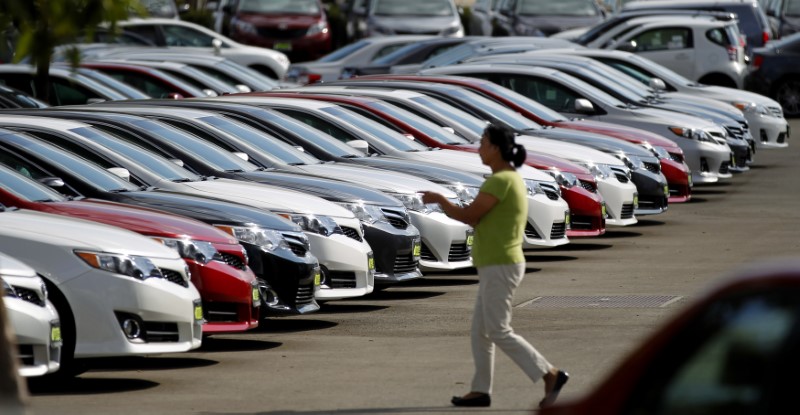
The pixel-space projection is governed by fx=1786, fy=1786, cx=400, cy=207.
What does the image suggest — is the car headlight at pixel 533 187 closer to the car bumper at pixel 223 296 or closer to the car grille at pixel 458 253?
the car grille at pixel 458 253

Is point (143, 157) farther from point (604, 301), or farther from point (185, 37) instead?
point (185, 37)

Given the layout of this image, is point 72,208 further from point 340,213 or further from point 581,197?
point 581,197

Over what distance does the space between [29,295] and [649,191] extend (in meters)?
9.97

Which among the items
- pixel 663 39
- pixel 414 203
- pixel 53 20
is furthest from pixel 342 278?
pixel 663 39

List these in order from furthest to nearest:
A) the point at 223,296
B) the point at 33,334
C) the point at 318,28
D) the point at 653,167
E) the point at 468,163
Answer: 1. the point at 318,28
2. the point at 653,167
3. the point at 468,163
4. the point at 223,296
5. the point at 33,334

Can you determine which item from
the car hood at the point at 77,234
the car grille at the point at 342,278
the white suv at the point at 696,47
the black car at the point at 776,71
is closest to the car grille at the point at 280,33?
the white suv at the point at 696,47

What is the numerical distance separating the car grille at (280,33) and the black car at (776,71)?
32.8 feet

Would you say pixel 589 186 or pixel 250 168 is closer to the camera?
pixel 250 168

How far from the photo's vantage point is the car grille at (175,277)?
9.57m

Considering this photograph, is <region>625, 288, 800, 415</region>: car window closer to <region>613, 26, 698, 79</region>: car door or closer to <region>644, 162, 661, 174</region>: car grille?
<region>644, 162, 661, 174</region>: car grille

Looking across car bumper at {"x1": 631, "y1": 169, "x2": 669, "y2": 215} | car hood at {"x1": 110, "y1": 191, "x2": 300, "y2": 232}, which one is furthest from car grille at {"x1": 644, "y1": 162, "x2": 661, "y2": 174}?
car hood at {"x1": 110, "y1": 191, "x2": 300, "y2": 232}

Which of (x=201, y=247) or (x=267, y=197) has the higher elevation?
(x=201, y=247)

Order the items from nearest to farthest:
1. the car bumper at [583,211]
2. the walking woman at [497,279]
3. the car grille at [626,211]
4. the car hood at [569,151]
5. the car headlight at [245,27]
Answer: the walking woman at [497,279] → the car bumper at [583,211] → the car grille at [626,211] → the car hood at [569,151] → the car headlight at [245,27]

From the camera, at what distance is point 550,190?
15164 millimetres
